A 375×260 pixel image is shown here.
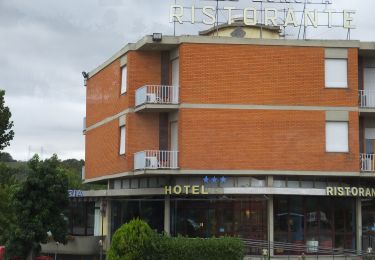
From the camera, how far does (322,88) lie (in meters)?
36.8

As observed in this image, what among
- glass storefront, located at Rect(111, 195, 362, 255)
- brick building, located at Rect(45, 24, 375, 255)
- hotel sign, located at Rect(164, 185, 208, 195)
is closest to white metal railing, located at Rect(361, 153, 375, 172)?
brick building, located at Rect(45, 24, 375, 255)

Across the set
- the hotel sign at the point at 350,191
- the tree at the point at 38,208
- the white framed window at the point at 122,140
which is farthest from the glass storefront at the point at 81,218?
the hotel sign at the point at 350,191

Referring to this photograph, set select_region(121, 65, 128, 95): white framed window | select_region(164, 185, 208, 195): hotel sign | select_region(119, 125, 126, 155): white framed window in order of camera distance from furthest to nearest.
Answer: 1. select_region(121, 65, 128, 95): white framed window
2. select_region(119, 125, 126, 155): white framed window
3. select_region(164, 185, 208, 195): hotel sign

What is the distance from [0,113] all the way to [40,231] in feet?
41.0

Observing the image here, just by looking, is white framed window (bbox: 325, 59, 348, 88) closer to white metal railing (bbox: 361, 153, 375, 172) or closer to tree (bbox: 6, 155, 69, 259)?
white metal railing (bbox: 361, 153, 375, 172)

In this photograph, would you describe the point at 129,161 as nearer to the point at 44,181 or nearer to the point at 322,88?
the point at 44,181

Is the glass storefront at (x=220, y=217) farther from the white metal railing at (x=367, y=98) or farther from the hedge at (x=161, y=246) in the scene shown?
the hedge at (x=161, y=246)

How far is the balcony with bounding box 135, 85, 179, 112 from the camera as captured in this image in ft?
119

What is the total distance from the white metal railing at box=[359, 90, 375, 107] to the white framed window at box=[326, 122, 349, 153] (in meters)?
1.69

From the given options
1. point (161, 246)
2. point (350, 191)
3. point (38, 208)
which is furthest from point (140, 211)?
point (161, 246)

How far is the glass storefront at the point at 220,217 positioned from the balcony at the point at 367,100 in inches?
289

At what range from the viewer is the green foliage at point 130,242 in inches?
1014

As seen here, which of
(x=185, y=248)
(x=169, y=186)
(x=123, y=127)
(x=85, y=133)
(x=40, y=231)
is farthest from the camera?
(x=85, y=133)

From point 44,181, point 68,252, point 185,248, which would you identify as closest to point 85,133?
point 68,252
